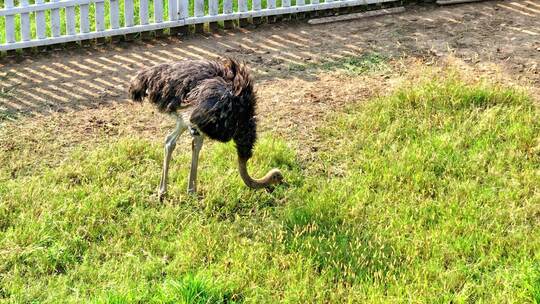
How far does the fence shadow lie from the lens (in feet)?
29.9

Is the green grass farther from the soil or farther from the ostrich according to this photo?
the soil

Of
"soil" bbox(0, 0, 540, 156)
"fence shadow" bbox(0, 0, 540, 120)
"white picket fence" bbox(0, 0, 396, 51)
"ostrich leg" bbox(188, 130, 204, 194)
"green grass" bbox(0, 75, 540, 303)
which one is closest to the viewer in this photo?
"green grass" bbox(0, 75, 540, 303)

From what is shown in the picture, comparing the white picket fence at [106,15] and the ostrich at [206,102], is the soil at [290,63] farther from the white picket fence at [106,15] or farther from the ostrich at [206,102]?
the ostrich at [206,102]

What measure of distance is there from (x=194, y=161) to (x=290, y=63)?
2.93 metres

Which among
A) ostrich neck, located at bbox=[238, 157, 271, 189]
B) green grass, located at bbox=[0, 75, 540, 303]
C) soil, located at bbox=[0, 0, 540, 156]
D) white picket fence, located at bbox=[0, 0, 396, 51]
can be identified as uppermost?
white picket fence, located at bbox=[0, 0, 396, 51]

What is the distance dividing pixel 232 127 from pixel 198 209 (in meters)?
0.79

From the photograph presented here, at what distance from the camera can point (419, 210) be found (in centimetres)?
716

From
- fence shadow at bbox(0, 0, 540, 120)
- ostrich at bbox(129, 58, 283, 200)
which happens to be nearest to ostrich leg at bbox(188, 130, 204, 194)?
ostrich at bbox(129, 58, 283, 200)

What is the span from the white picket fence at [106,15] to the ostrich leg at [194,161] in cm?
332

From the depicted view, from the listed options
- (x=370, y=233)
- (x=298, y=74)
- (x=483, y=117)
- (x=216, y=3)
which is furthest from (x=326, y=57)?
(x=370, y=233)

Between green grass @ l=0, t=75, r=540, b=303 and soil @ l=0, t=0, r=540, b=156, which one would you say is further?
soil @ l=0, t=0, r=540, b=156

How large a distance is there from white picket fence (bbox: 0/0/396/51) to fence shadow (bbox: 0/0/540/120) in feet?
0.61

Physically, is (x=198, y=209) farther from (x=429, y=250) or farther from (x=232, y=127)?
(x=429, y=250)

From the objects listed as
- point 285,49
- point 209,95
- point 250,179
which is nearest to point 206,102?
point 209,95
